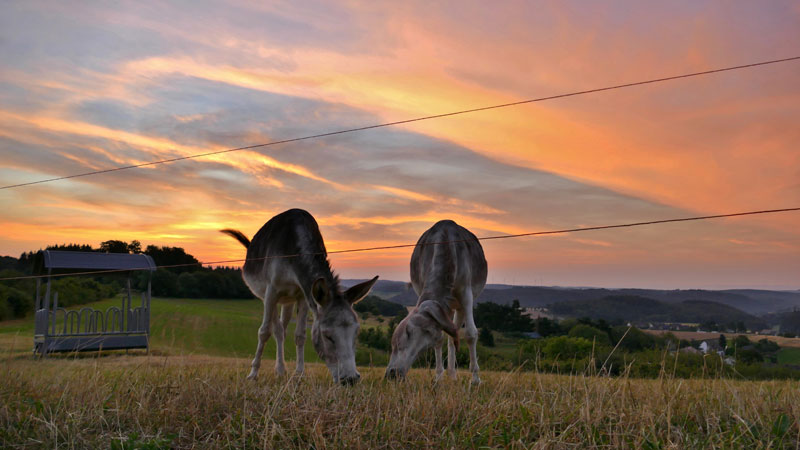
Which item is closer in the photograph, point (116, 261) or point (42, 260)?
point (42, 260)

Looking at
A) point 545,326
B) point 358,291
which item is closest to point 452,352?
point 358,291

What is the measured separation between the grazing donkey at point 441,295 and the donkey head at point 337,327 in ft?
2.10

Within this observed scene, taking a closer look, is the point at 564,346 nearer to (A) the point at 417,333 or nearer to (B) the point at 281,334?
(B) the point at 281,334

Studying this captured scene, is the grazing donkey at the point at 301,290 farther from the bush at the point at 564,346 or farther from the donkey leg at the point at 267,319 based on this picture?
the bush at the point at 564,346

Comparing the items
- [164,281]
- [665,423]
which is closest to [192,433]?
[665,423]

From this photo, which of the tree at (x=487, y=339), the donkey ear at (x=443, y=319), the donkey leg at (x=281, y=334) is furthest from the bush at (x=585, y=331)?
the donkey ear at (x=443, y=319)

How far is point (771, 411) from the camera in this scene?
251 inches

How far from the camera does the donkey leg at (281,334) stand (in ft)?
37.5

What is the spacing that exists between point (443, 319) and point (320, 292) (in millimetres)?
1995

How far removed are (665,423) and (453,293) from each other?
570cm

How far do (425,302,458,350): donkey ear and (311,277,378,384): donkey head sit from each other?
104 centimetres

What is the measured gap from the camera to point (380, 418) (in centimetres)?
590

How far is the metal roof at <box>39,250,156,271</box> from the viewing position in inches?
824

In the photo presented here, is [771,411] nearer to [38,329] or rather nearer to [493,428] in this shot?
[493,428]
